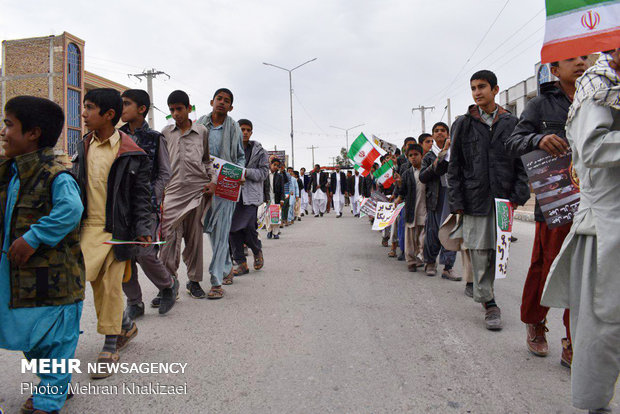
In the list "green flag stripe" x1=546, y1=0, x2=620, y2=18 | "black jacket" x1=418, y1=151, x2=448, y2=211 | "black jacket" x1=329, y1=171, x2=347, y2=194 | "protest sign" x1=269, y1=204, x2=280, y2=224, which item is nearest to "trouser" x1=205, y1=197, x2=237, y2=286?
"black jacket" x1=418, y1=151, x2=448, y2=211

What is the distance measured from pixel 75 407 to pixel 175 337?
119cm

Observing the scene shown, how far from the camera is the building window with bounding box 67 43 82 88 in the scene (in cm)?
3706

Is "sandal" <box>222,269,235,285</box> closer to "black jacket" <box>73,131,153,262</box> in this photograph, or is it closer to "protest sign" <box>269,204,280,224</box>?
"black jacket" <box>73,131,153,262</box>

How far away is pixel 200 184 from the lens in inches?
190

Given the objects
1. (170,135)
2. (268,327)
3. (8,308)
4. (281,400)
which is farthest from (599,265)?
(170,135)

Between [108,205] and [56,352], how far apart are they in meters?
1.00

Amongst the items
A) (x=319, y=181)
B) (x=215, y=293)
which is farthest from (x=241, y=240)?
(x=319, y=181)

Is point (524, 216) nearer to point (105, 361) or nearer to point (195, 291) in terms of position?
point (195, 291)

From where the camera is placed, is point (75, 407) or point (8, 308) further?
point (75, 407)

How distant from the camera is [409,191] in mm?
6848

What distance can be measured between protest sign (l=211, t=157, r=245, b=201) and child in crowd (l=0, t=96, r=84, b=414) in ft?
9.13

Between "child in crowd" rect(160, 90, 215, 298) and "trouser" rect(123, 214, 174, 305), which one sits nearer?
"trouser" rect(123, 214, 174, 305)

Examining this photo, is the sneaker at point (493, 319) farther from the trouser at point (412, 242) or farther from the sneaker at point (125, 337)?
the sneaker at point (125, 337)

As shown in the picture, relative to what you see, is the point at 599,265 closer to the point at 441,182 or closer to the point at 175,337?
the point at 175,337
